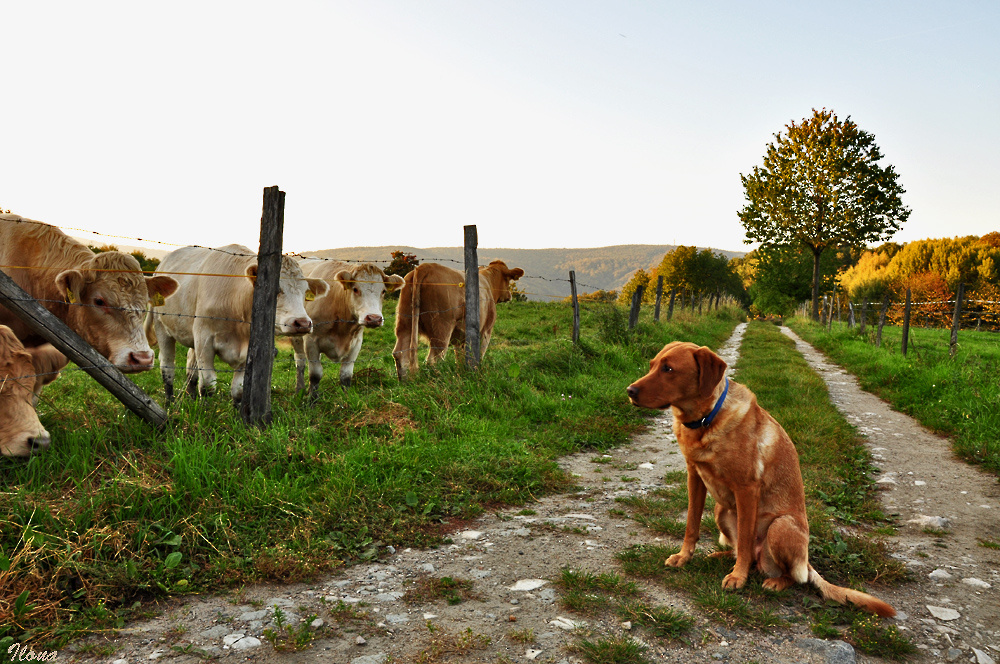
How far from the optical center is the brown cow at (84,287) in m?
5.18

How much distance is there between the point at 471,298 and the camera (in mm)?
8586

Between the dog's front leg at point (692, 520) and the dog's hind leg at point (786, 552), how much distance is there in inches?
16.3

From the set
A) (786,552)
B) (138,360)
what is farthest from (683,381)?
(138,360)

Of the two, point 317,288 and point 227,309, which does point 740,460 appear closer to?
point 317,288

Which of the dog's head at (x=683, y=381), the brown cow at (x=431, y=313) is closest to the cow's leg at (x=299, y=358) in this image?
the brown cow at (x=431, y=313)

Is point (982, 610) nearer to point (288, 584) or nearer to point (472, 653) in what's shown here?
point (472, 653)

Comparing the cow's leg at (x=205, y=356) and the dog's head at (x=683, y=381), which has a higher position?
the dog's head at (x=683, y=381)

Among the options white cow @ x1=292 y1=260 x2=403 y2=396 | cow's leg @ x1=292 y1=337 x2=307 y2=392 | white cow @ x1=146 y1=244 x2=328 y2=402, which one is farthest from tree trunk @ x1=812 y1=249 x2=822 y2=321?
white cow @ x1=146 y1=244 x2=328 y2=402

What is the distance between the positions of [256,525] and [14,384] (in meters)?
2.18

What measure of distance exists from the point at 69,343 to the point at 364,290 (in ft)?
12.4

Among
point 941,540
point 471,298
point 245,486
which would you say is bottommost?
point 941,540

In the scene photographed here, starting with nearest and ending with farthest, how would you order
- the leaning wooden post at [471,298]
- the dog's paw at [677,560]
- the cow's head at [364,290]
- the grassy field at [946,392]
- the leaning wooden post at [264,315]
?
the dog's paw at [677,560], the leaning wooden post at [264,315], the grassy field at [946,392], the cow's head at [364,290], the leaning wooden post at [471,298]

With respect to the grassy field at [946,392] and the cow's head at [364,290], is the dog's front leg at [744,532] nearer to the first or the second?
the grassy field at [946,392]

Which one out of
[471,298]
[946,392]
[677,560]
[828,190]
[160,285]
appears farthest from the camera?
[828,190]
